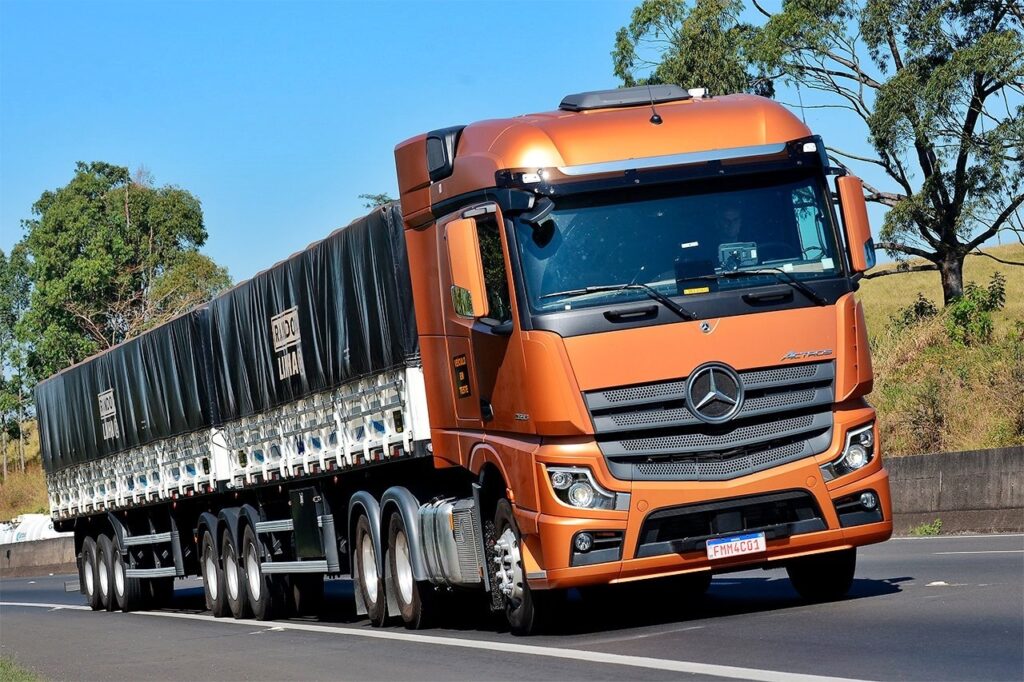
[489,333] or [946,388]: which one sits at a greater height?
[489,333]

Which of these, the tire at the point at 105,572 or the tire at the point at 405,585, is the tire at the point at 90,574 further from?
the tire at the point at 405,585

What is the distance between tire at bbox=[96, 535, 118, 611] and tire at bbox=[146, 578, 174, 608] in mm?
896

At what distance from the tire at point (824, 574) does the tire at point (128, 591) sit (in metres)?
14.6

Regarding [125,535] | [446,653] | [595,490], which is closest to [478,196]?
[595,490]

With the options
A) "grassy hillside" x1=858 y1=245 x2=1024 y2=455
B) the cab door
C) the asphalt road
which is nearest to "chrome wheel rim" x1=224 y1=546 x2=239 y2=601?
the asphalt road

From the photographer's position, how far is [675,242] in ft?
35.7

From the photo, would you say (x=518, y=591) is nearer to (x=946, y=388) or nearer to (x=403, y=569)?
(x=403, y=569)

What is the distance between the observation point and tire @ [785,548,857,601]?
1187cm

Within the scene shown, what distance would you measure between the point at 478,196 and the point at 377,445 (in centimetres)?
368

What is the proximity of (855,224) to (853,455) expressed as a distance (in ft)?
5.30

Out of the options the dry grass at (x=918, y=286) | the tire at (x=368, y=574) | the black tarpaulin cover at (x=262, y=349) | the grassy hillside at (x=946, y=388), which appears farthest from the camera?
the dry grass at (x=918, y=286)

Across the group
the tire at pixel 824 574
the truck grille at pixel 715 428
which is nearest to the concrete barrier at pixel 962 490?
the tire at pixel 824 574

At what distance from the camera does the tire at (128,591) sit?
24453 mm

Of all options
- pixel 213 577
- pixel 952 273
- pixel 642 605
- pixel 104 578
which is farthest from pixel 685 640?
pixel 952 273
